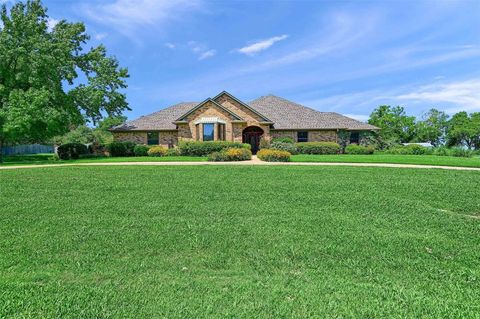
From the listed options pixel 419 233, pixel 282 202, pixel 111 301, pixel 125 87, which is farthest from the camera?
pixel 125 87

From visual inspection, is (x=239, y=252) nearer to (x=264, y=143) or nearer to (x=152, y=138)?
(x=264, y=143)

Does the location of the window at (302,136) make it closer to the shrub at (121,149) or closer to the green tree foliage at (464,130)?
the shrub at (121,149)

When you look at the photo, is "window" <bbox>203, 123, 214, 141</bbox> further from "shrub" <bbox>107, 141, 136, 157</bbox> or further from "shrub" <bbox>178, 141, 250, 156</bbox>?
"shrub" <bbox>107, 141, 136, 157</bbox>

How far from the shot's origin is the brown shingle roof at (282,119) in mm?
28359

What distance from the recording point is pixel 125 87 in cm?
3139

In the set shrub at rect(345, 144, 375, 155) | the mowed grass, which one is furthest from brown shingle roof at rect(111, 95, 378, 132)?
the mowed grass

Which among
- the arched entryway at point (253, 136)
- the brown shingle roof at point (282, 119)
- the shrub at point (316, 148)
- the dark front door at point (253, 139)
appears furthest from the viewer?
the brown shingle roof at point (282, 119)

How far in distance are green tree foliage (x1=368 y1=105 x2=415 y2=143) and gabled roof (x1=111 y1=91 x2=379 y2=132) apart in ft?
84.6

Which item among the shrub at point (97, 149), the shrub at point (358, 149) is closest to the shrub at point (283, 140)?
the shrub at point (358, 149)

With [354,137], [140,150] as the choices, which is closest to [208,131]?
[140,150]

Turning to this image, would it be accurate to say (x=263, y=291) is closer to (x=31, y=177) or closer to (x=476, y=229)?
(x=476, y=229)

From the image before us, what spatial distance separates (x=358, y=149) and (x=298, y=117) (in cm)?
670

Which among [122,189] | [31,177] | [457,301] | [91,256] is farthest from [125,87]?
[457,301]

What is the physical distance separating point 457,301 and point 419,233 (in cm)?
241
